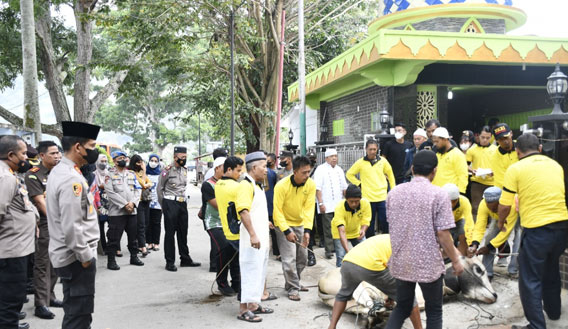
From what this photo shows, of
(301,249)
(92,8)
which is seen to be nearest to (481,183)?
(301,249)

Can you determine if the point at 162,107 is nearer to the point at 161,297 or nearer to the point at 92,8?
the point at 92,8

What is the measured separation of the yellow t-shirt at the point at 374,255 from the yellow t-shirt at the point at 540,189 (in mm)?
1349

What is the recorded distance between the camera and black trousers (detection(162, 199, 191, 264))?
7746 mm

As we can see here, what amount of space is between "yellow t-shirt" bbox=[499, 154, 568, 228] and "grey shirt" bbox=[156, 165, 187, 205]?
527 centimetres

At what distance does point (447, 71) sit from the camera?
417 inches

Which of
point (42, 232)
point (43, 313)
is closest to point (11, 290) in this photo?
point (43, 313)

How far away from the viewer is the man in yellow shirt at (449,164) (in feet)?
22.2

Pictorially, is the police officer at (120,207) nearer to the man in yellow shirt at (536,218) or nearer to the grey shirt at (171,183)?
the grey shirt at (171,183)

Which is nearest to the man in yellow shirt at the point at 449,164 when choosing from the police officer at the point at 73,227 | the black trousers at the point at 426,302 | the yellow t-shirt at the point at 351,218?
the yellow t-shirt at the point at 351,218

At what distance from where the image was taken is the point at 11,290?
4.23 m

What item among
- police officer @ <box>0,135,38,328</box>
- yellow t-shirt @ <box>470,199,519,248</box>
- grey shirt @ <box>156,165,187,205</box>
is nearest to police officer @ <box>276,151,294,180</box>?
grey shirt @ <box>156,165,187,205</box>

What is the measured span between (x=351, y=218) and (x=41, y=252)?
149 inches

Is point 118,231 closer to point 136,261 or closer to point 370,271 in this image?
point 136,261

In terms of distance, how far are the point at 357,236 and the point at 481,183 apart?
8.50 ft
